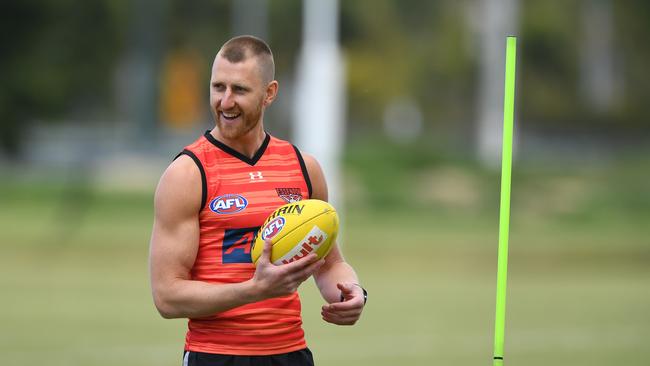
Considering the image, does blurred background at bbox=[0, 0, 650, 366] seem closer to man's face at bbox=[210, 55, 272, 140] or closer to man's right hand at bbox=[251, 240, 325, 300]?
A: man's face at bbox=[210, 55, 272, 140]

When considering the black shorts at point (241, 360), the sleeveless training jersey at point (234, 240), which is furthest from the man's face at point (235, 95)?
the black shorts at point (241, 360)

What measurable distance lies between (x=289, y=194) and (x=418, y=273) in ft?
54.9

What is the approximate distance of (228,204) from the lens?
5.28 m

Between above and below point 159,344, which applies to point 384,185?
above

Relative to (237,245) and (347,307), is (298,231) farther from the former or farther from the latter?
(347,307)

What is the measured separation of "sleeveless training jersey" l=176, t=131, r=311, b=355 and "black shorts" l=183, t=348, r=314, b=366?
0.07 feet

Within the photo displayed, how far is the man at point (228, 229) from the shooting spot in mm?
5203

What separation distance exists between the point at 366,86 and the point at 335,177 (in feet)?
115

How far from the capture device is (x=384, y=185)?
33281 mm

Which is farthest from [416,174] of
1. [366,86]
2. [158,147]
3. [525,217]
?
[366,86]

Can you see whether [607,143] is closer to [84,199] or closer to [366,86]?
[366,86]

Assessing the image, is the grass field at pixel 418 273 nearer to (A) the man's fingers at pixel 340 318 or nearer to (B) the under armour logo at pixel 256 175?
(A) the man's fingers at pixel 340 318

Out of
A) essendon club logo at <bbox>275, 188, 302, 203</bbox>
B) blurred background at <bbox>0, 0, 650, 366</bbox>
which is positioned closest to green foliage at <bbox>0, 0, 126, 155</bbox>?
blurred background at <bbox>0, 0, 650, 366</bbox>

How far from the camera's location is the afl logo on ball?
16.7 feet
